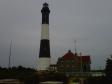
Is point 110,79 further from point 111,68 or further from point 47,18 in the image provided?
point 47,18

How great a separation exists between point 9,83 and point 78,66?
47.8 meters

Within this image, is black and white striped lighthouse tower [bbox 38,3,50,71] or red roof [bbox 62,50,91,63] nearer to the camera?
black and white striped lighthouse tower [bbox 38,3,50,71]

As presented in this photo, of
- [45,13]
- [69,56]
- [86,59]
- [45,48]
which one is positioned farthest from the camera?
[86,59]

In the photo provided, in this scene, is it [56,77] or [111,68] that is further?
[111,68]

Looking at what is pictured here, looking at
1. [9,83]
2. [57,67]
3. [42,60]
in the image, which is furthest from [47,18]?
[9,83]

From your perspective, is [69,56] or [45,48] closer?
[45,48]

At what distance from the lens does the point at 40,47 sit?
54.6 m

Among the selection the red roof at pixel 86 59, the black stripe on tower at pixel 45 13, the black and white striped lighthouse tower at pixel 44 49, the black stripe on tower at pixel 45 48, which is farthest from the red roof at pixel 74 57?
the black stripe on tower at pixel 45 13

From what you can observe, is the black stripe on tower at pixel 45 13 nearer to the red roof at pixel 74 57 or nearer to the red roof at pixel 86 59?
the red roof at pixel 74 57

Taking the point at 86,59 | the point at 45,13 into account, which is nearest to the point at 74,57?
the point at 86,59

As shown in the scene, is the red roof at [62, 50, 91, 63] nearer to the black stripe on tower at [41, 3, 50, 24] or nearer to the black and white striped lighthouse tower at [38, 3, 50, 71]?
the black and white striped lighthouse tower at [38, 3, 50, 71]

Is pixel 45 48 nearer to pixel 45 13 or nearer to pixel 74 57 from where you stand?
pixel 45 13

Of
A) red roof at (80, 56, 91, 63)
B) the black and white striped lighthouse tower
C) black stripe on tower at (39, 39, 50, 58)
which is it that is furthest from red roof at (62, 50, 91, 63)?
black stripe on tower at (39, 39, 50, 58)

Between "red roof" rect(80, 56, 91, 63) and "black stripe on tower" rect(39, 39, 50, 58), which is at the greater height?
"black stripe on tower" rect(39, 39, 50, 58)
